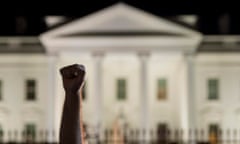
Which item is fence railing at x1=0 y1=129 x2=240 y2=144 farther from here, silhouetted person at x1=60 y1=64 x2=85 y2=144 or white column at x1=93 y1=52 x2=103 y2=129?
silhouetted person at x1=60 y1=64 x2=85 y2=144

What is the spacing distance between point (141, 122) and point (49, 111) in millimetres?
4897

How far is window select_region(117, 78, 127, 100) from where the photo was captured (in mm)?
39531

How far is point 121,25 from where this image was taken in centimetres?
3494

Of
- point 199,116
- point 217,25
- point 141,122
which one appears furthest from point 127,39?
point 217,25

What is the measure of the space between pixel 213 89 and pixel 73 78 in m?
36.0

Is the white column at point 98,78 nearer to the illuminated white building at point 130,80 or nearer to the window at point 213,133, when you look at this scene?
the illuminated white building at point 130,80

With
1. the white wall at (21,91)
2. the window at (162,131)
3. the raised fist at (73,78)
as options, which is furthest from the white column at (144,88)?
the raised fist at (73,78)

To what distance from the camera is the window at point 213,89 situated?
1539 inches

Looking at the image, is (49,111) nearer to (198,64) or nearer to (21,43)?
(21,43)

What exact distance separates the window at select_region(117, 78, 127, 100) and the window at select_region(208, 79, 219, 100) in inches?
192

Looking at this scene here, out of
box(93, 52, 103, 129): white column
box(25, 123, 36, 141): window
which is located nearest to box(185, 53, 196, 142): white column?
box(93, 52, 103, 129): white column

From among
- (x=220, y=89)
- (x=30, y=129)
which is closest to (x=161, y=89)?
(x=220, y=89)

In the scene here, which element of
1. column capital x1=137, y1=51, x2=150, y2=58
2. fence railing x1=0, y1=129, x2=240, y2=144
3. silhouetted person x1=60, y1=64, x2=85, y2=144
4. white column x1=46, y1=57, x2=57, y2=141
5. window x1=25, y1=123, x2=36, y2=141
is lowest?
fence railing x1=0, y1=129, x2=240, y2=144

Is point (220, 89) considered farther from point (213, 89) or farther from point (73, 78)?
point (73, 78)
